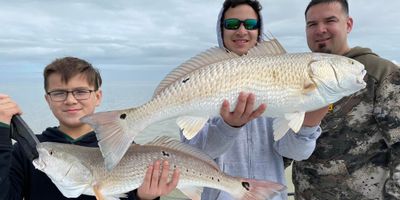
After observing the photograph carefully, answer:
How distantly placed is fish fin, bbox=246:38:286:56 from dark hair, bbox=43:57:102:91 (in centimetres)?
136

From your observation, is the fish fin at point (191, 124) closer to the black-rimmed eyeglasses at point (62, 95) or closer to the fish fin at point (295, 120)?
the fish fin at point (295, 120)

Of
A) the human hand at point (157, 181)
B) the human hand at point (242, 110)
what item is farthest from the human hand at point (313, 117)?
the human hand at point (157, 181)

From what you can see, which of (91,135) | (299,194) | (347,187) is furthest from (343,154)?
(91,135)

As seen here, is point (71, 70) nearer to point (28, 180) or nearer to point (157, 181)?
point (28, 180)

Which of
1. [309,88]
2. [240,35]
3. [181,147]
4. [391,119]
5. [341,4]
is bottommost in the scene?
[391,119]

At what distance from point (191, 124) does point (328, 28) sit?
2208 millimetres

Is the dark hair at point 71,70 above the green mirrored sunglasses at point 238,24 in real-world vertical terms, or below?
below

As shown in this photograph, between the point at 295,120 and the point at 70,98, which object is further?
the point at 70,98

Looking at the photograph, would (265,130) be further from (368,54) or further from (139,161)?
(368,54)

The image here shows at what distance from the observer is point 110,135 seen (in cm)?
243

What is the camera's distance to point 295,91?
2648 mm

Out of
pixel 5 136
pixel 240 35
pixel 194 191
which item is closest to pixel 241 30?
pixel 240 35

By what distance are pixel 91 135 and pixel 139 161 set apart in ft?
2.28

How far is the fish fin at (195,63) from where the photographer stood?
8.98ft
